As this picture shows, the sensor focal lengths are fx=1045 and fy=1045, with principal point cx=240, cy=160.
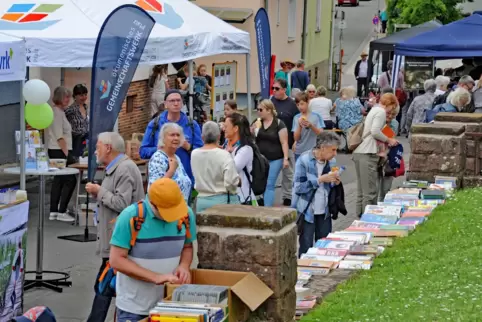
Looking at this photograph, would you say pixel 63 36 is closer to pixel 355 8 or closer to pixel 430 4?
pixel 430 4

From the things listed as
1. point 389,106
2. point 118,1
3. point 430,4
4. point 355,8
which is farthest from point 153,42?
point 355,8

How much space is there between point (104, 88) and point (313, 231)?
279 cm

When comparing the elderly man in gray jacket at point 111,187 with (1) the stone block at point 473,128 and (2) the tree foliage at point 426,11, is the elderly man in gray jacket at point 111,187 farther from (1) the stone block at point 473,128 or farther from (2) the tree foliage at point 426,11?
(2) the tree foliage at point 426,11

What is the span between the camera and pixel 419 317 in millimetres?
7613

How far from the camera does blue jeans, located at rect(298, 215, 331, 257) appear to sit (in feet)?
36.5

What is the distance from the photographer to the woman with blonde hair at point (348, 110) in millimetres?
21783

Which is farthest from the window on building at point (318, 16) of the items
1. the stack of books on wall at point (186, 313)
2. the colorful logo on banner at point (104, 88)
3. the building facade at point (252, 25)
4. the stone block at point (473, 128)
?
the stack of books on wall at point (186, 313)

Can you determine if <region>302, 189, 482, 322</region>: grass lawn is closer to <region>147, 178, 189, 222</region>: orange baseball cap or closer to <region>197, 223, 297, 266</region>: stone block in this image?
<region>197, 223, 297, 266</region>: stone block

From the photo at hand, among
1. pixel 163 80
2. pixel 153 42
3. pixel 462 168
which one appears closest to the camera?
pixel 153 42

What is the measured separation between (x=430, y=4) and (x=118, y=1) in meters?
26.8

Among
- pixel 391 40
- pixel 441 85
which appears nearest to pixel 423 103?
pixel 441 85

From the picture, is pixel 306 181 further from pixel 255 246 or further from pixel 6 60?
pixel 255 246

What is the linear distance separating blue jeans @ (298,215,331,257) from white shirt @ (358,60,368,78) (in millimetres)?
26138

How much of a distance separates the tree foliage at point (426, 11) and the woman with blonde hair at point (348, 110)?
18293 mm
